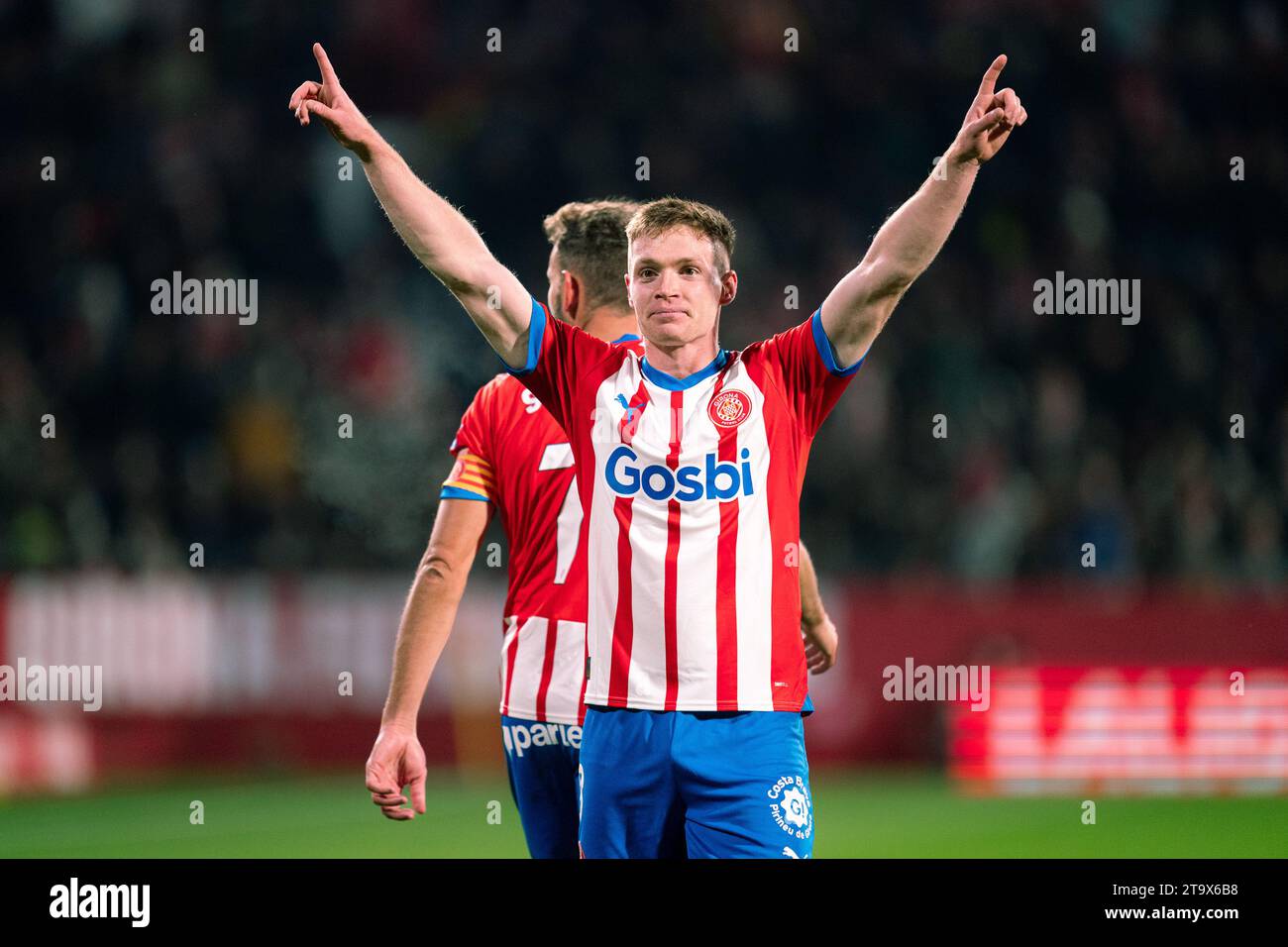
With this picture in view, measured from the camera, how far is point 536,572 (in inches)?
207

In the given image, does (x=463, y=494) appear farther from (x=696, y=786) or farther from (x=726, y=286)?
(x=696, y=786)

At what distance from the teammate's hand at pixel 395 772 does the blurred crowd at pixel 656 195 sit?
9.67 metres

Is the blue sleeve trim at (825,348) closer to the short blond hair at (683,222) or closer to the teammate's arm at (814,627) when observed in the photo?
the short blond hair at (683,222)

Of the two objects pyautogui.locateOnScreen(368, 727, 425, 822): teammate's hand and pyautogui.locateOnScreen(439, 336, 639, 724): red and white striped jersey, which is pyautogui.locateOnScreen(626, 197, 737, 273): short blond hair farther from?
pyautogui.locateOnScreen(368, 727, 425, 822): teammate's hand

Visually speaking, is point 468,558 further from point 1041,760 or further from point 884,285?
point 1041,760

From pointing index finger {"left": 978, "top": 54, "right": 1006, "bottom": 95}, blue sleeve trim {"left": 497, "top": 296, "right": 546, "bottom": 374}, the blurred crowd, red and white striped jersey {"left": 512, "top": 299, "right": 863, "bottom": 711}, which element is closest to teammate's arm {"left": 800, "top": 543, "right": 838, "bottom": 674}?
red and white striped jersey {"left": 512, "top": 299, "right": 863, "bottom": 711}

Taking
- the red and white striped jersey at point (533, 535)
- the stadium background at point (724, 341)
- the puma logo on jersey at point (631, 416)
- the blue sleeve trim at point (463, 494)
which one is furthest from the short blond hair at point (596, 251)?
the stadium background at point (724, 341)

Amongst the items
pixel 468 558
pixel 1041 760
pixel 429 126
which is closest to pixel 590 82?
pixel 429 126

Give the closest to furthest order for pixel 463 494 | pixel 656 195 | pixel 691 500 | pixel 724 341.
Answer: pixel 691 500, pixel 463 494, pixel 724 341, pixel 656 195

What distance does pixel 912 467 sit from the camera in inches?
625

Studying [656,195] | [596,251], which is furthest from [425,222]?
[656,195]

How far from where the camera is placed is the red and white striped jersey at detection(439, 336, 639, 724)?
16.9ft

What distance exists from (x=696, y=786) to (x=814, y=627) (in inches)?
36.5

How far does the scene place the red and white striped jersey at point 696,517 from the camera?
4.40 meters
